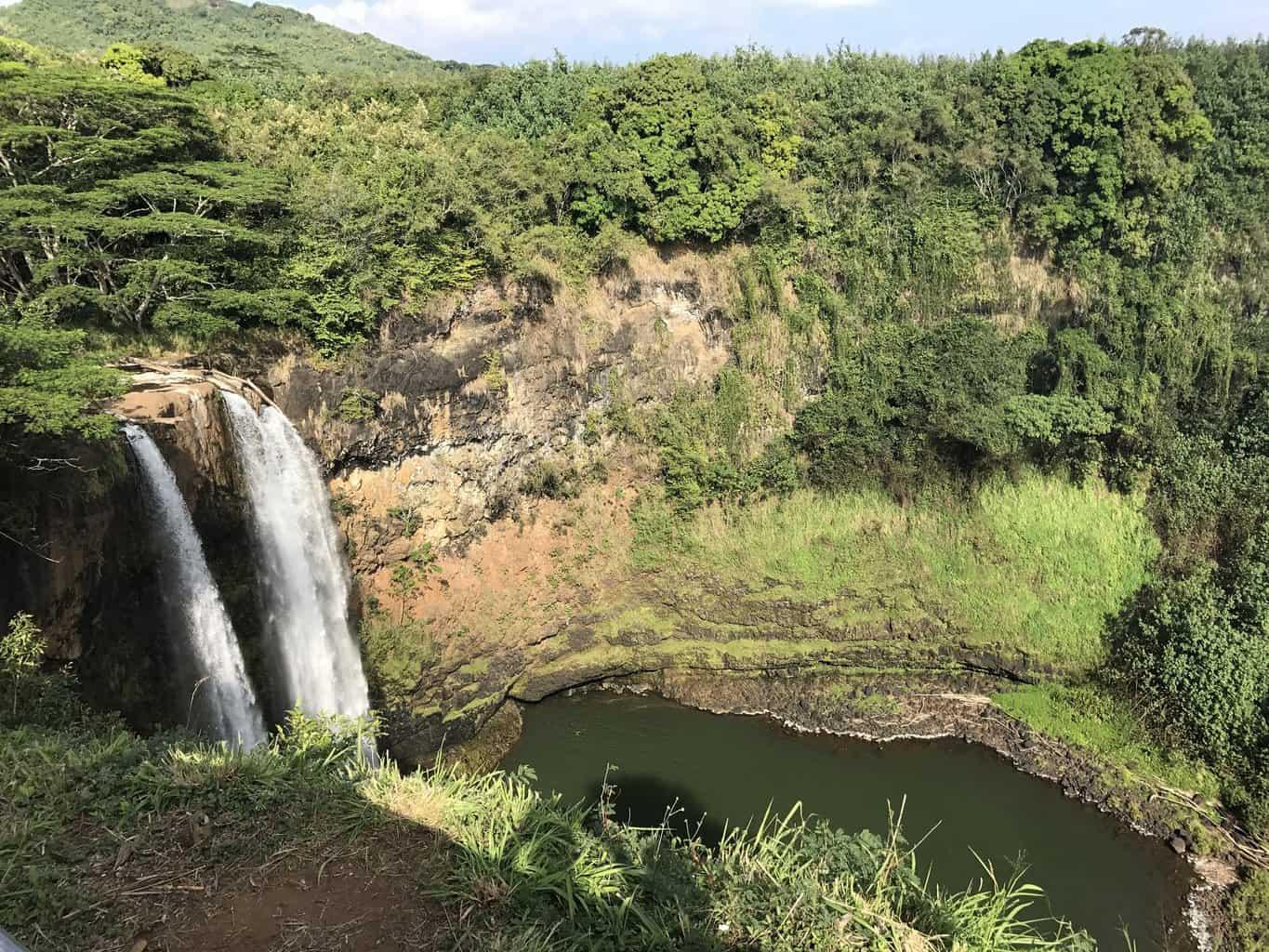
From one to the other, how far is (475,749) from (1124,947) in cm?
1077

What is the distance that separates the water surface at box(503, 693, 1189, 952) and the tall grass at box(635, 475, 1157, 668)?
10.2ft

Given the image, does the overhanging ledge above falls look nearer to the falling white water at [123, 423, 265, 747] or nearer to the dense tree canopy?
the falling white water at [123, 423, 265, 747]

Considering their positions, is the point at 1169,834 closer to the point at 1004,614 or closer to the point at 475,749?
the point at 1004,614

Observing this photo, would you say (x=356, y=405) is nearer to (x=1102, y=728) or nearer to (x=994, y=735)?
(x=994, y=735)

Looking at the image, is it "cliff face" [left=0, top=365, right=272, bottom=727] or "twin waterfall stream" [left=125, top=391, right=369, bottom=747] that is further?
"twin waterfall stream" [left=125, top=391, right=369, bottom=747]

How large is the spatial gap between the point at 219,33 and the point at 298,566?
3388 cm

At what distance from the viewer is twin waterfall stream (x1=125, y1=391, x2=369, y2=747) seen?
9.58 meters

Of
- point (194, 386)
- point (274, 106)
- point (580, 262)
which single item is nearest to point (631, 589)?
point (580, 262)

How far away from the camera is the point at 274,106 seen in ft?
56.5

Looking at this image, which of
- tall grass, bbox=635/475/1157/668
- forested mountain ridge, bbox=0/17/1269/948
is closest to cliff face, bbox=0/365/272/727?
forested mountain ridge, bbox=0/17/1269/948

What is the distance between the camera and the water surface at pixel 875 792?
11156mm

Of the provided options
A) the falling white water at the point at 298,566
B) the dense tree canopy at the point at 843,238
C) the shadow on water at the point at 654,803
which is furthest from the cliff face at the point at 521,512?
the shadow on water at the point at 654,803

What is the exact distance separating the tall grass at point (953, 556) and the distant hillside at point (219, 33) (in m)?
21.2

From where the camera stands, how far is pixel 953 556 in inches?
647
